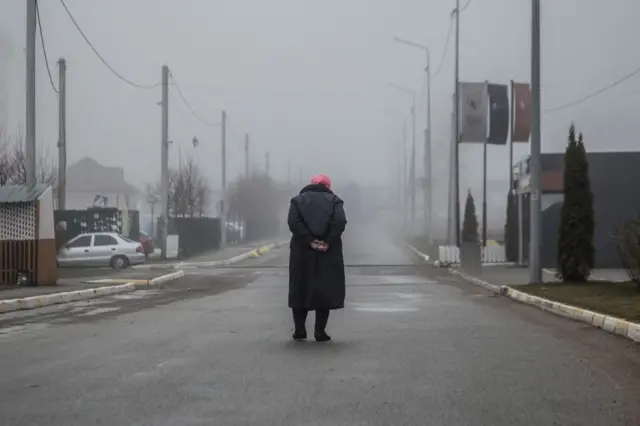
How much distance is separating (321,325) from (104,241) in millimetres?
27660

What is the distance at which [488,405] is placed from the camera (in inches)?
269

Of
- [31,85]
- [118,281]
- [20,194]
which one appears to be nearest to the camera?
[20,194]

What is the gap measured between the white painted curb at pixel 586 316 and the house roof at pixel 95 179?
88.8 meters

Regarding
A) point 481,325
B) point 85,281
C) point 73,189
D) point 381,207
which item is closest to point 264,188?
point 73,189

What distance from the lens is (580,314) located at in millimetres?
14336

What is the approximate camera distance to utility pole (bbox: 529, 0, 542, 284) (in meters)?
21.8

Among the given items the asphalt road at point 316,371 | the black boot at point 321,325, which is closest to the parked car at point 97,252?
the asphalt road at point 316,371

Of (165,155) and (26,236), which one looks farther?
(165,155)

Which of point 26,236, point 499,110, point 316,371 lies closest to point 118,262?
point 26,236

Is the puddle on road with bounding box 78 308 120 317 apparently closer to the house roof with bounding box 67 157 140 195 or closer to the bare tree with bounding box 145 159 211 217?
the bare tree with bounding box 145 159 211 217

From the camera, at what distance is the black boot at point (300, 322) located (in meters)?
10.5

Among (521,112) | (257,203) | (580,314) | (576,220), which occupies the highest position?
(521,112)

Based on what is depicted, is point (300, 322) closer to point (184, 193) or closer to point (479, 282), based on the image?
point (479, 282)

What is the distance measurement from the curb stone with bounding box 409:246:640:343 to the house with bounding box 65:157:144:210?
268ft
